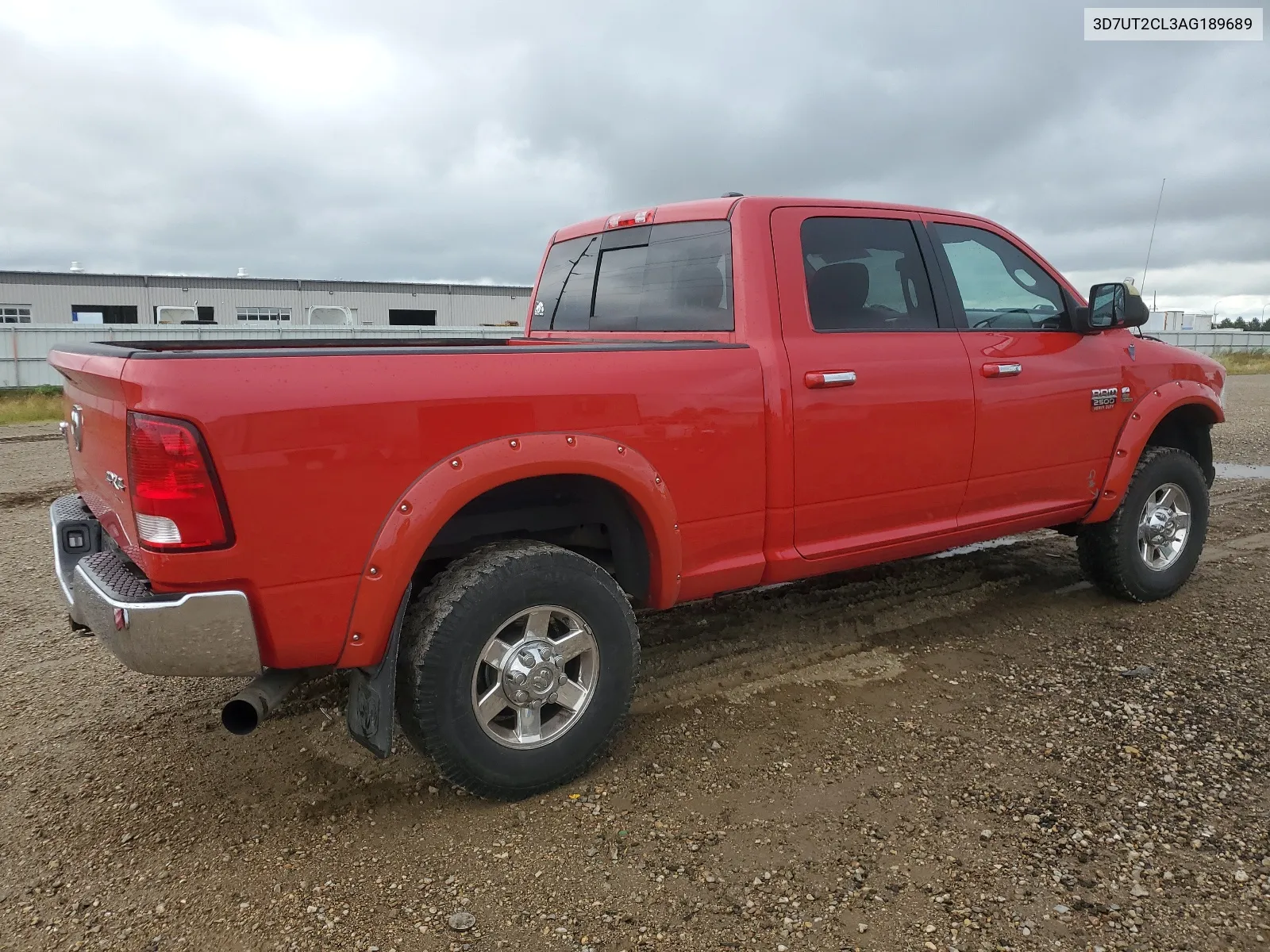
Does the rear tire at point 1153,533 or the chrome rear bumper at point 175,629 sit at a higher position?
the chrome rear bumper at point 175,629

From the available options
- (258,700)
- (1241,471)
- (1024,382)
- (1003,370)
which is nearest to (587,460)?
(258,700)

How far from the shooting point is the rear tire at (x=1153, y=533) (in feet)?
15.6

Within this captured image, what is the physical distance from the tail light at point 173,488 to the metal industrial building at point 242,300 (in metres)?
27.4

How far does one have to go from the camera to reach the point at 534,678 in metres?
2.93

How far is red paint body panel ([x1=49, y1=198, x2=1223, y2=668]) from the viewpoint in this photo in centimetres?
245

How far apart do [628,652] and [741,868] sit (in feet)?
2.56

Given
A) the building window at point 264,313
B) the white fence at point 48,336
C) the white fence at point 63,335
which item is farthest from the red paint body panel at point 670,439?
the building window at point 264,313

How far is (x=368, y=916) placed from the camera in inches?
97.2

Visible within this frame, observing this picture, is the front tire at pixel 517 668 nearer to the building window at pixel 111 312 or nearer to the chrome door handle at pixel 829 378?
the chrome door handle at pixel 829 378

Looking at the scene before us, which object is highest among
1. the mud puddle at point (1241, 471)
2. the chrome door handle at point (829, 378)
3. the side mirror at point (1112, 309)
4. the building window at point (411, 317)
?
the building window at point (411, 317)

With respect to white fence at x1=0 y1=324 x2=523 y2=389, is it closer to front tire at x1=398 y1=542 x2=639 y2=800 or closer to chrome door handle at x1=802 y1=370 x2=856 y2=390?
chrome door handle at x1=802 y1=370 x2=856 y2=390

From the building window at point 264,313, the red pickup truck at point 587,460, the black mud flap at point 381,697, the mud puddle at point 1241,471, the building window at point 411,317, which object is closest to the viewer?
the red pickup truck at point 587,460

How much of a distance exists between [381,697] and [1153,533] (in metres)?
4.12

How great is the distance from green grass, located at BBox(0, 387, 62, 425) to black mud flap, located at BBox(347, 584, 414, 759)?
1461cm
